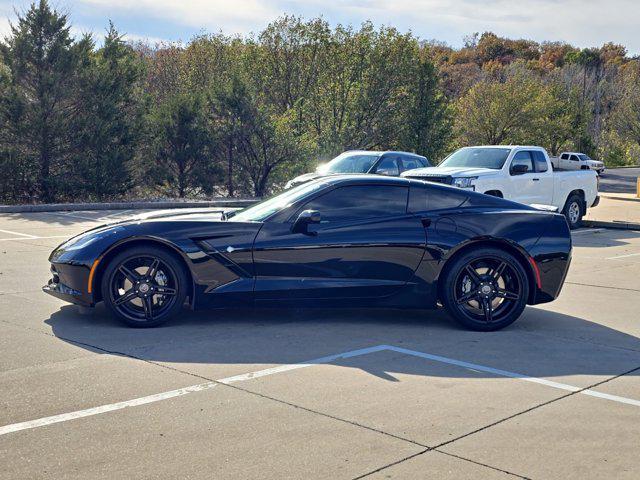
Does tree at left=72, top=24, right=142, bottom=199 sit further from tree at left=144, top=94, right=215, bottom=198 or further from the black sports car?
the black sports car

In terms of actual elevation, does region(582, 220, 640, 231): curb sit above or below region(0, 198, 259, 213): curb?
below

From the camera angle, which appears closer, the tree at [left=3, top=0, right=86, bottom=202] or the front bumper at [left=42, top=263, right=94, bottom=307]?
the front bumper at [left=42, top=263, right=94, bottom=307]

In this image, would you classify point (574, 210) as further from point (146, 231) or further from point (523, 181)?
point (146, 231)

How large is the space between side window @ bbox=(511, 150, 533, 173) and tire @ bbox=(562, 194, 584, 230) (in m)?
1.69

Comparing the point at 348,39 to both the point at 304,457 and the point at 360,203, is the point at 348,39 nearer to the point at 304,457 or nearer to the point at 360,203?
the point at 360,203

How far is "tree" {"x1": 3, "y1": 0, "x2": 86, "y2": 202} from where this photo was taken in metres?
22.4

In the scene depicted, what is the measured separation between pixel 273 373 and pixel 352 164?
14.3 meters

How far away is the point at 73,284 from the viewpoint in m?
7.69

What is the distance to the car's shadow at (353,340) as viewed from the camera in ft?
21.8

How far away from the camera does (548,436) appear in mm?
5012

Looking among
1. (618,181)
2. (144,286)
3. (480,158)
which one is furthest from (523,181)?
(618,181)

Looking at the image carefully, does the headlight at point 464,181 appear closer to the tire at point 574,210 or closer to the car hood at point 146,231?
the tire at point 574,210

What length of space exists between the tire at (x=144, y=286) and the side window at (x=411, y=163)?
13006 millimetres

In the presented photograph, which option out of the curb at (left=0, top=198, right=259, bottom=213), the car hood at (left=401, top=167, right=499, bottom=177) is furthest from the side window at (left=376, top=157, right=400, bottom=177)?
the curb at (left=0, top=198, right=259, bottom=213)
